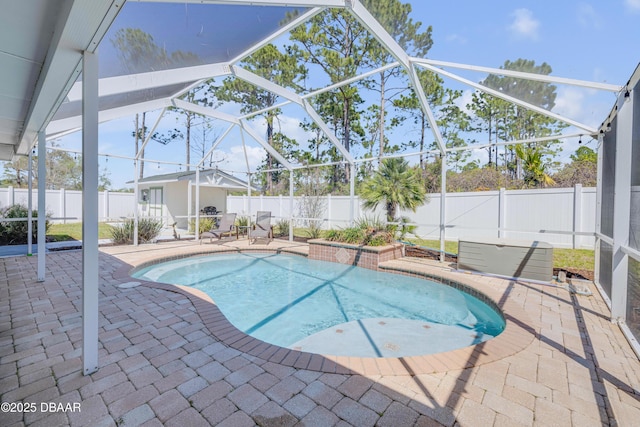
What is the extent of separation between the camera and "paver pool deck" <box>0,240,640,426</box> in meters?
2.03

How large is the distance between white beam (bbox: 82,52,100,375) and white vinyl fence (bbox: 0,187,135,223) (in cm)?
1160

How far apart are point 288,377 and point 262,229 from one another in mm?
8865

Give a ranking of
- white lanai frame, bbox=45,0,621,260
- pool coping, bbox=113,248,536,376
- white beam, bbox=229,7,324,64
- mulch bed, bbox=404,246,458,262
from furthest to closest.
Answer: mulch bed, bbox=404,246,458,262 → white beam, bbox=229,7,324,64 → white lanai frame, bbox=45,0,621,260 → pool coping, bbox=113,248,536,376

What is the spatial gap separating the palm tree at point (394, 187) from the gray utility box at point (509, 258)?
206 cm

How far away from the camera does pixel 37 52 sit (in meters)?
2.60

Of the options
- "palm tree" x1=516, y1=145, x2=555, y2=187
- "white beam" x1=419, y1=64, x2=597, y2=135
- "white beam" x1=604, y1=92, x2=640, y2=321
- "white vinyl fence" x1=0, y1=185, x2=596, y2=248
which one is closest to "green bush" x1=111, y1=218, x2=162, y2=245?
"white vinyl fence" x1=0, y1=185, x2=596, y2=248

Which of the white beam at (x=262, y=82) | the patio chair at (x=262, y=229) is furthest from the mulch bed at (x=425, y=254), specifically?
the white beam at (x=262, y=82)

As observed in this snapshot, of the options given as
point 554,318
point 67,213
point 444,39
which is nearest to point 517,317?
point 554,318

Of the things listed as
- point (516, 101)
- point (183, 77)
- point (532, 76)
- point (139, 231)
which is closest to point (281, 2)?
point (183, 77)

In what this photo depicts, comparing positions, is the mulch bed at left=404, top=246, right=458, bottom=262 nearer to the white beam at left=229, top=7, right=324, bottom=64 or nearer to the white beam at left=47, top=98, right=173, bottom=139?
the white beam at left=229, top=7, right=324, bottom=64

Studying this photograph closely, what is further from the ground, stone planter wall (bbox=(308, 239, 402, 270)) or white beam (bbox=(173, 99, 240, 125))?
white beam (bbox=(173, 99, 240, 125))

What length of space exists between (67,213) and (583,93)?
71.7 ft

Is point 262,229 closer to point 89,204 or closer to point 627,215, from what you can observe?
point 89,204

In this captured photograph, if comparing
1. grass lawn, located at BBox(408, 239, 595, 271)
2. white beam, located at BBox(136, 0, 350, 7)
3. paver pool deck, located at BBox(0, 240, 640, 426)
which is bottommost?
paver pool deck, located at BBox(0, 240, 640, 426)
